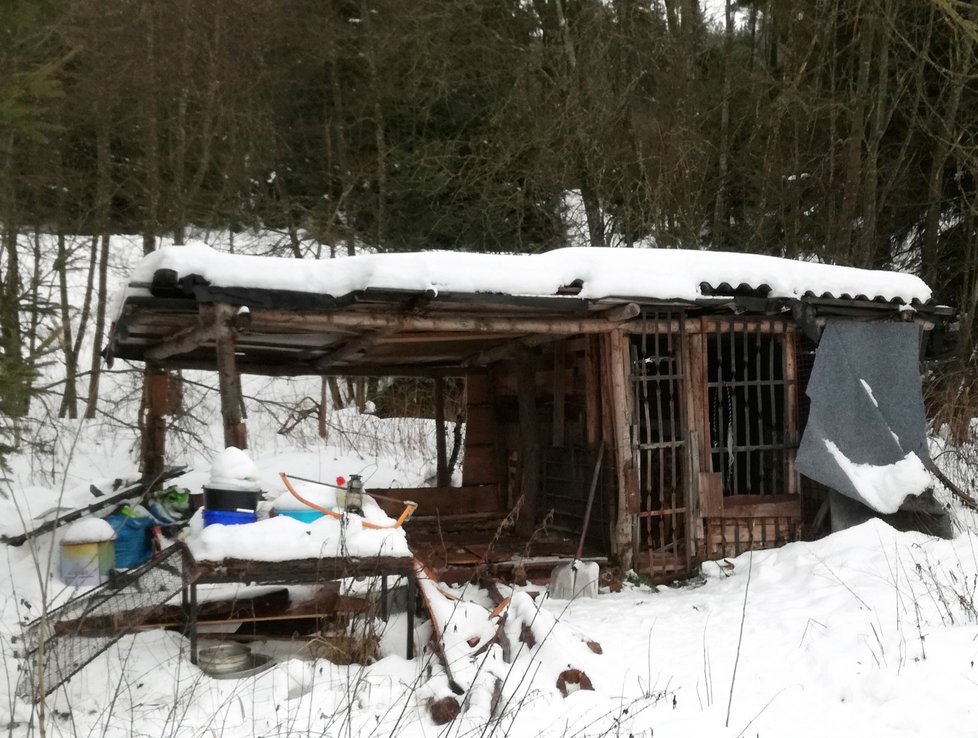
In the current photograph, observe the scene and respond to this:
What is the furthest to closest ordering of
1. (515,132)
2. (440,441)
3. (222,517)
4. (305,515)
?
(515,132), (440,441), (305,515), (222,517)

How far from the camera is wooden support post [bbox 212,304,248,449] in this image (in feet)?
21.1

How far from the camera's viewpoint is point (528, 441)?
9.81 m

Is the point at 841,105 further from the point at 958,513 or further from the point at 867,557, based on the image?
the point at 867,557

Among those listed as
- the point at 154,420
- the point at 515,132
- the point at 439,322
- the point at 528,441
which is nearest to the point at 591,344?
the point at 528,441

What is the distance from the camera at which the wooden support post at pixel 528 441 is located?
9.76 metres

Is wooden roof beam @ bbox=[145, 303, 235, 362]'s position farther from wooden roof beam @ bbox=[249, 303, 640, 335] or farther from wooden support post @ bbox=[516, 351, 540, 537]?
wooden support post @ bbox=[516, 351, 540, 537]

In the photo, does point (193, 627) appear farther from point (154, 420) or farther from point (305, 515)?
point (154, 420)

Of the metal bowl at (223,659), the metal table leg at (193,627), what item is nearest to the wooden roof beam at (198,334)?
the metal table leg at (193,627)

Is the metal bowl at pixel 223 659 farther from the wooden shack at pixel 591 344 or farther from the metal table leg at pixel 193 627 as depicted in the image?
the wooden shack at pixel 591 344

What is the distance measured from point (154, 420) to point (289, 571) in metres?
4.46

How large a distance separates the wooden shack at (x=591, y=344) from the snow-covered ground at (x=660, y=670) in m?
0.97

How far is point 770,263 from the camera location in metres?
8.39

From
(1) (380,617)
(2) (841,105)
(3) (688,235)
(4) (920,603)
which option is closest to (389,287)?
(1) (380,617)

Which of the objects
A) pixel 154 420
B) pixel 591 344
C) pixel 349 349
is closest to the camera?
pixel 349 349
